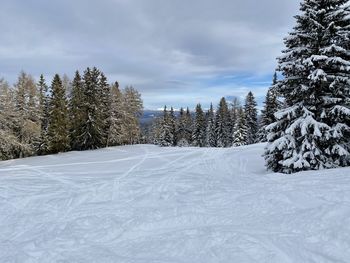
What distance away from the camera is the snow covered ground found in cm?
573

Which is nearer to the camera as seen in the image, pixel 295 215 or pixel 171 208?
pixel 295 215

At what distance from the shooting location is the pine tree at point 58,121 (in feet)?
120

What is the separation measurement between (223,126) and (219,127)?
1746 millimetres

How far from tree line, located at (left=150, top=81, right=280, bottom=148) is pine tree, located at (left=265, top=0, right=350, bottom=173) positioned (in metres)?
28.9

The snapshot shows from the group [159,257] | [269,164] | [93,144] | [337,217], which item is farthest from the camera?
[93,144]

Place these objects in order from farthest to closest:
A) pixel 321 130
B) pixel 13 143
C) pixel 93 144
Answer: pixel 93 144, pixel 13 143, pixel 321 130

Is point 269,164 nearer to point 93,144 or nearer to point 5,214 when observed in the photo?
point 5,214

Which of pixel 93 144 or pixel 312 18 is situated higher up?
pixel 312 18

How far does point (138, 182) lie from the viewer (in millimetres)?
13781

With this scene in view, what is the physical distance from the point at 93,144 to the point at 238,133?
24.7m

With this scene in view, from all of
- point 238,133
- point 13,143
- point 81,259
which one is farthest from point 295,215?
point 238,133

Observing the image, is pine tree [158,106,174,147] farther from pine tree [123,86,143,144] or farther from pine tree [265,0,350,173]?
pine tree [265,0,350,173]

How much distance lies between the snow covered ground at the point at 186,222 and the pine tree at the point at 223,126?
55.6m

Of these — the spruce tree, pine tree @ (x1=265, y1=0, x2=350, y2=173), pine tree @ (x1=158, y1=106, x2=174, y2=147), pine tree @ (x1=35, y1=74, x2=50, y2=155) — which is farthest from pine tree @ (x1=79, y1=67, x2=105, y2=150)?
pine tree @ (x1=265, y1=0, x2=350, y2=173)
